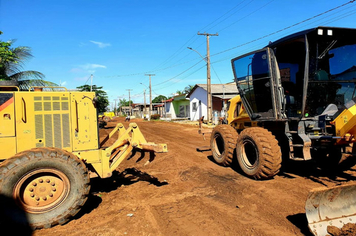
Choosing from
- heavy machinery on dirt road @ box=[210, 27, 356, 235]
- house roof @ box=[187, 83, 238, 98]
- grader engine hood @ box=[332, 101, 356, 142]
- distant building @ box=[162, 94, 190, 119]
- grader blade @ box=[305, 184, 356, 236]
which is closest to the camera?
grader blade @ box=[305, 184, 356, 236]

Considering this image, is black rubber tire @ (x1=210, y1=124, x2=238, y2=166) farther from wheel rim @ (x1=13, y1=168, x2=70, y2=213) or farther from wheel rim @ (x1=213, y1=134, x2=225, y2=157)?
wheel rim @ (x1=13, y1=168, x2=70, y2=213)

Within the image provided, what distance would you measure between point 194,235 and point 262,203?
1.62 metres

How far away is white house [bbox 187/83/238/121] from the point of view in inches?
1112

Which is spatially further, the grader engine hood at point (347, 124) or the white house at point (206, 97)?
the white house at point (206, 97)

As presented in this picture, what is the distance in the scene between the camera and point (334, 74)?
5555mm

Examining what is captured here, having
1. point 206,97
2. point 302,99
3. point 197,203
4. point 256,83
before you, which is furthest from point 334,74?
point 206,97

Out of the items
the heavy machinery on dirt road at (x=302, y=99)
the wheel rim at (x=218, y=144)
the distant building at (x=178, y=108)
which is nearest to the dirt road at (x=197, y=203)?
the heavy machinery on dirt road at (x=302, y=99)

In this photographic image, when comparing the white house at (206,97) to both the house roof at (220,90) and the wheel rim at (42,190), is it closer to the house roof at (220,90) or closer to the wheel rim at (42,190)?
the house roof at (220,90)

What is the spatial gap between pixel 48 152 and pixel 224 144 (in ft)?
16.1

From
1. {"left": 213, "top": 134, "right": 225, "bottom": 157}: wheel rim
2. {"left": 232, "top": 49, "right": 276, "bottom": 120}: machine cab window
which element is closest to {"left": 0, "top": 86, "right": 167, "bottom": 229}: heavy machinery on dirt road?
{"left": 232, "top": 49, "right": 276, "bottom": 120}: machine cab window

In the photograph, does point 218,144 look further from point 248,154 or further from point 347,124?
point 347,124

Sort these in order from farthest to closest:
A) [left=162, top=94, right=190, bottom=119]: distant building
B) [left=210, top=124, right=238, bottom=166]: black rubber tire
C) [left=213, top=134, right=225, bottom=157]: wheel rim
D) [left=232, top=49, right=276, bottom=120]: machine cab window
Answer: [left=162, top=94, right=190, bottom=119]: distant building
[left=213, top=134, right=225, bottom=157]: wheel rim
[left=210, top=124, right=238, bottom=166]: black rubber tire
[left=232, top=49, right=276, bottom=120]: machine cab window

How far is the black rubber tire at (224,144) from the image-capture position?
709 cm

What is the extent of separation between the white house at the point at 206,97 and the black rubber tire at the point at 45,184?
2346cm
